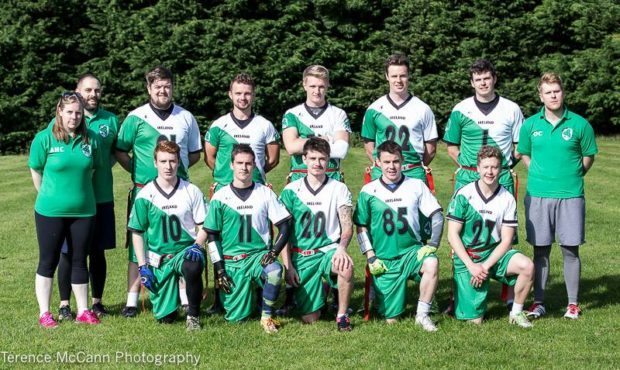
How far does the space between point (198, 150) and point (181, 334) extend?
5.68 ft

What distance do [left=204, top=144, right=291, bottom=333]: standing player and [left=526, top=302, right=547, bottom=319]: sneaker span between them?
6.80 feet

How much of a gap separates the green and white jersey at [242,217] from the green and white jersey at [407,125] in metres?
1.24

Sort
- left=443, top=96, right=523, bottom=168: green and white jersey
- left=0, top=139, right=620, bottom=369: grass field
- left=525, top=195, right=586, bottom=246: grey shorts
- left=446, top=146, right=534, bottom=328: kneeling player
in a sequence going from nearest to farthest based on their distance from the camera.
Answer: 1. left=0, top=139, right=620, bottom=369: grass field
2. left=446, top=146, right=534, bottom=328: kneeling player
3. left=525, top=195, right=586, bottom=246: grey shorts
4. left=443, top=96, right=523, bottom=168: green and white jersey

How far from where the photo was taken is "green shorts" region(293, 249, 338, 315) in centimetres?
666

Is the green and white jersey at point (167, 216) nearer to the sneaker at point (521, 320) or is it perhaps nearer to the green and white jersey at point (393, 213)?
the green and white jersey at point (393, 213)

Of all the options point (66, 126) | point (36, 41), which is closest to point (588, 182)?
point (66, 126)

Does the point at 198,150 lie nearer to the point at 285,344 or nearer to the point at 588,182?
the point at 285,344

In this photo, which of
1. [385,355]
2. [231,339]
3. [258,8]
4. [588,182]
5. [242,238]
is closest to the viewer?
[385,355]

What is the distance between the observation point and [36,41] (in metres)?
26.4

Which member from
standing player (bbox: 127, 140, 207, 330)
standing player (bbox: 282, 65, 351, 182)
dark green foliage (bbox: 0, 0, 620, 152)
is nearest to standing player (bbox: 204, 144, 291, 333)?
standing player (bbox: 127, 140, 207, 330)

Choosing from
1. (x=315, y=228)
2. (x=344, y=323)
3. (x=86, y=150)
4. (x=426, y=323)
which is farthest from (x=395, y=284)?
(x=86, y=150)

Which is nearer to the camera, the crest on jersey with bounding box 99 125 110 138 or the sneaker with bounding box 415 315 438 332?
the sneaker with bounding box 415 315 438 332

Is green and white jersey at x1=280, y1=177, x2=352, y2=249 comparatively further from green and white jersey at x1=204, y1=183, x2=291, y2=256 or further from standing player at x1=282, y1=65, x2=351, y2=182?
standing player at x1=282, y1=65, x2=351, y2=182

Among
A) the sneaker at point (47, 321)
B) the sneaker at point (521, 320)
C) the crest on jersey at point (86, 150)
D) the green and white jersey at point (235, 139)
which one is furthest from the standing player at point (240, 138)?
the sneaker at point (521, 320)
